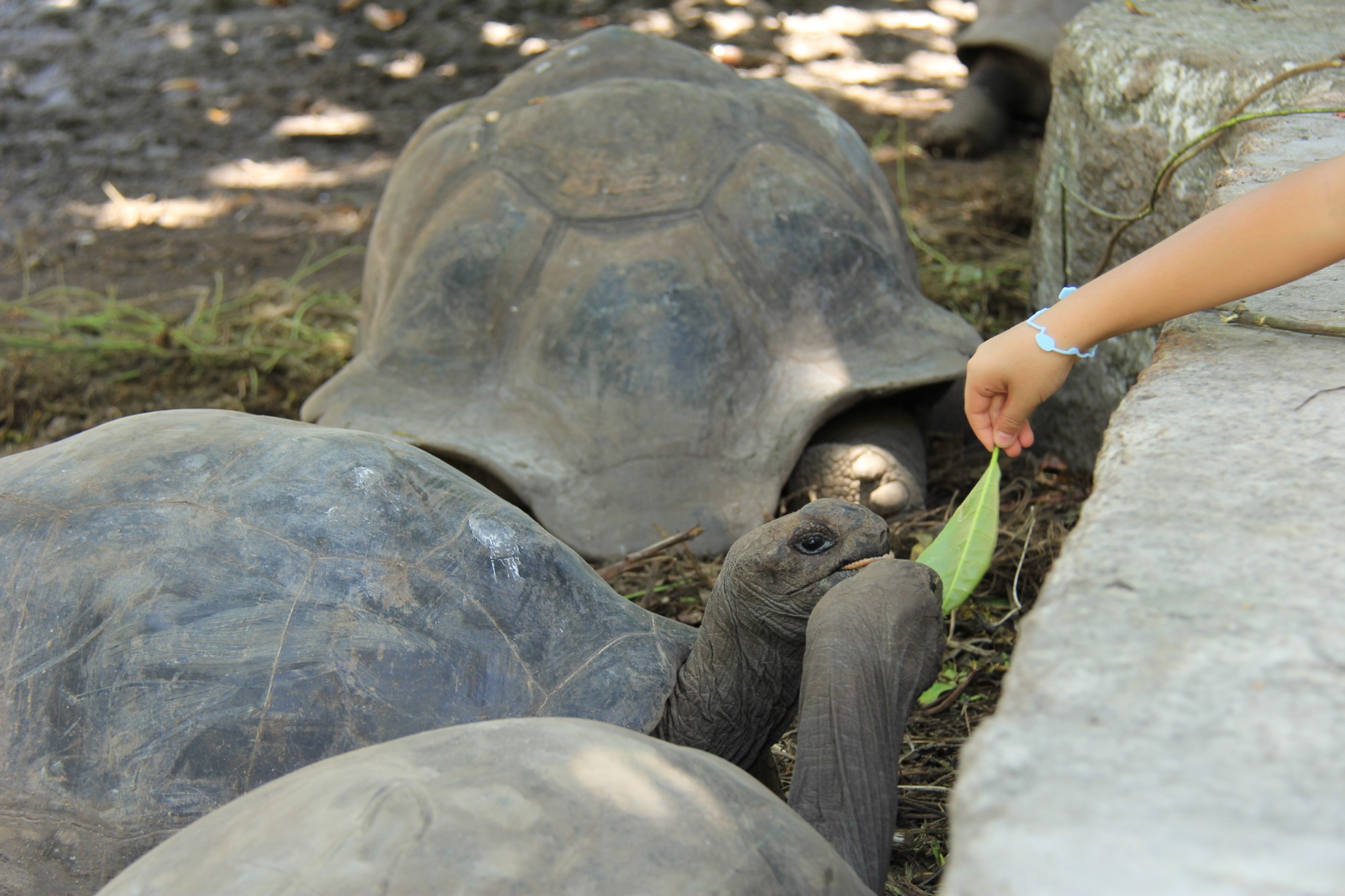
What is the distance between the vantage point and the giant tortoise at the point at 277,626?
4.38 ft

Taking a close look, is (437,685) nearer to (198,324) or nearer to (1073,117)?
(1073,117)

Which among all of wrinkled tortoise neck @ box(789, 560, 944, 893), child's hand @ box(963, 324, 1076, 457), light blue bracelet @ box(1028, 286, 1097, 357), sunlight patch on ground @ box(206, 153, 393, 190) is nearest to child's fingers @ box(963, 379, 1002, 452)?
Result: child's hand @ box(963, 324, 1076, 457)

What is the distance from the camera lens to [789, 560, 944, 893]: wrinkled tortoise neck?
1.29 meters

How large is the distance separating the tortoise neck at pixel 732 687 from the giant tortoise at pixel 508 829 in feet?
1.31

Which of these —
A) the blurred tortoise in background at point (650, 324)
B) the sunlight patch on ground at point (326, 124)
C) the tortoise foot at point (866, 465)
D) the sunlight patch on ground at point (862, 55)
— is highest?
the blurred tortoise in background at point (650, 324)

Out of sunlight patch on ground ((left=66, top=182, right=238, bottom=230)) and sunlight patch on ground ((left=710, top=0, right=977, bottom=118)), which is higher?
sunlight patch on ground ((left=710, top=0, right=977, bottom=118))

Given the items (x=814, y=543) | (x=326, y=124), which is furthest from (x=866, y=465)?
(x=326, y=124)

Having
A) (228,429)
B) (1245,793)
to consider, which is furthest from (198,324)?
(1245,793)

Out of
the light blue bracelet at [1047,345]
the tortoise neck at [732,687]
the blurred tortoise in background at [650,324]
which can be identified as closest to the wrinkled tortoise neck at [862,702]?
the tortoise neck at [732,687]

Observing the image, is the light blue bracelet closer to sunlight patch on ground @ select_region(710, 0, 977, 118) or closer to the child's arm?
the child's arm

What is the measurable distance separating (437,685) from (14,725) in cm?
48

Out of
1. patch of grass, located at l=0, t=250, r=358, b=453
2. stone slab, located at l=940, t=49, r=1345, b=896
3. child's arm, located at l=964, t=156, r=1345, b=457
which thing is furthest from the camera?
patch of grass, located at l=0, t=250, r=358, b=453

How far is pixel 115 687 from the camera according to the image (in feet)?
4.43

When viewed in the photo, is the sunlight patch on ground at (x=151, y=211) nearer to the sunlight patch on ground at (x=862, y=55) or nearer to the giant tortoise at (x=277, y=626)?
the sunlight patch on ground at (x=862, y=55)
